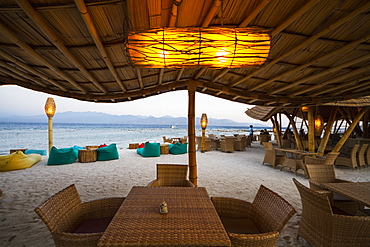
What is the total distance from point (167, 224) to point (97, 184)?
3946 millimetres

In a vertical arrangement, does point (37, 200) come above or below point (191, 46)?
below

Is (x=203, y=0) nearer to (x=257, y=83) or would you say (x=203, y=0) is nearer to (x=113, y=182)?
(x=257, y=83)

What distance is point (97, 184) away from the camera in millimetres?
4613

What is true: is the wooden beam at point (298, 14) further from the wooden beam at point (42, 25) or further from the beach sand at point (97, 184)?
the beach sand at point (97, 184)

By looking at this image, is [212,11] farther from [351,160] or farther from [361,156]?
[361,156]

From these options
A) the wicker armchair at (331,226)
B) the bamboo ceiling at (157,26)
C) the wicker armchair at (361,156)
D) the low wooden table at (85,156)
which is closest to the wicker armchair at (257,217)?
the wicker armchair at (331,226)

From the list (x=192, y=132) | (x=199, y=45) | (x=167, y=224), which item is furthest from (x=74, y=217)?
(x=192, y=132)

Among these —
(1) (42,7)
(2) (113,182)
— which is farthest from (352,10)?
(2) (113,182)

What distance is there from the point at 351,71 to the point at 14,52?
16.5 ft

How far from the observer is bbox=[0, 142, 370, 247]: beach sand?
251cm

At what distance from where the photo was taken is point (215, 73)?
11.7 feet

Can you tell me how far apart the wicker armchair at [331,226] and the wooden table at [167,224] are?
118 centimetres

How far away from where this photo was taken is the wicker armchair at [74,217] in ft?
4.33

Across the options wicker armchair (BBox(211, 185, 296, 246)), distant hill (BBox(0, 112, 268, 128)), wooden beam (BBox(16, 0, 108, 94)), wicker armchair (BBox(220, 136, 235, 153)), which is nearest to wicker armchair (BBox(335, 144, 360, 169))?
wicker armchair (BBox(220, 136, 235, 153))
